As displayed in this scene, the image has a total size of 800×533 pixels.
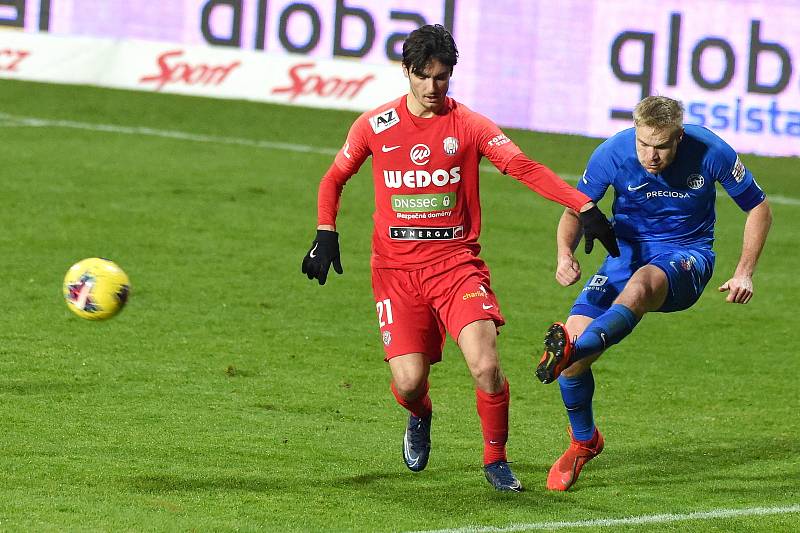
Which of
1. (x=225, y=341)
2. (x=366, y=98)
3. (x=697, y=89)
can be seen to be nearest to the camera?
(x=225, y=341)

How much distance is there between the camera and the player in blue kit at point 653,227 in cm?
788

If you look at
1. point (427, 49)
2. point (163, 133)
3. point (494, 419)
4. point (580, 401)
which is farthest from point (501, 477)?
point (163, 133)

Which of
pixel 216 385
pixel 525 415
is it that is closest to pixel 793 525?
pixel 525 415

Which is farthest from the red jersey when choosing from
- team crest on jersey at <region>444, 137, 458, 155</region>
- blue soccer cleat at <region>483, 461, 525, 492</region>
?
blue soccer cleat at <region>483, 461, 525, 492</region>

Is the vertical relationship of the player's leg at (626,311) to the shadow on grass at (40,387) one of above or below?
above

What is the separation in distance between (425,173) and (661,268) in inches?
53.0

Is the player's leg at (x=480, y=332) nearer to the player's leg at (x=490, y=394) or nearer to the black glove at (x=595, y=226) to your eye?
the player's leg at (x=490, y=394)

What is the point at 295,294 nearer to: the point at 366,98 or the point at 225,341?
the point at 225,341

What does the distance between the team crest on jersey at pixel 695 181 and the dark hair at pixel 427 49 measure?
→ 1473 millimetres

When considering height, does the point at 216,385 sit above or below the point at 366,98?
below

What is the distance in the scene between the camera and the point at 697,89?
1980 cm

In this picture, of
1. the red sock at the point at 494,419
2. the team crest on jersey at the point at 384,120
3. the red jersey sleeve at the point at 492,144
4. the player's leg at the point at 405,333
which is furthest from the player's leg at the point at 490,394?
the team crest on jersey at the point at 384,120

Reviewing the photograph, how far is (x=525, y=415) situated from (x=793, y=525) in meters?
2.64

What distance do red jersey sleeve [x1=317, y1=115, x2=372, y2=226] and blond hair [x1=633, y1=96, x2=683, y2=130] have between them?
1.40m
